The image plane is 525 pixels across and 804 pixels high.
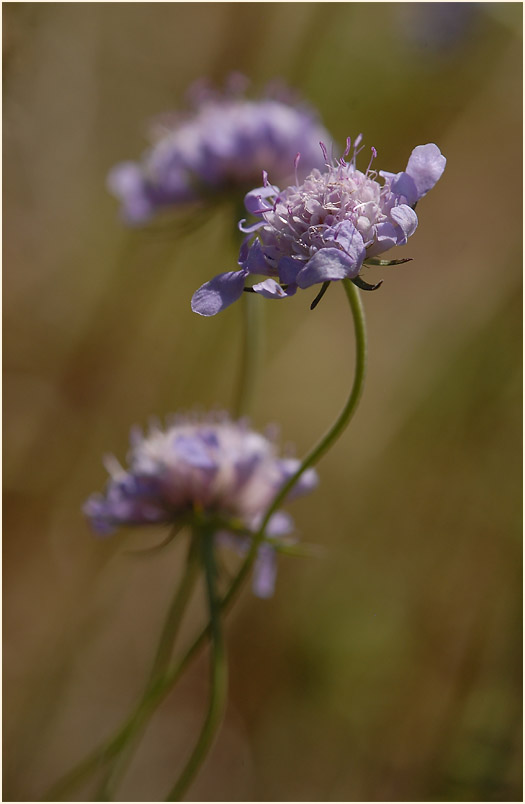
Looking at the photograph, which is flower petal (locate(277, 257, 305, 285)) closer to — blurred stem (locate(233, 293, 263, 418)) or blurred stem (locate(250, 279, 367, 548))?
blurred stem (locate(250, 279, 367, 548))

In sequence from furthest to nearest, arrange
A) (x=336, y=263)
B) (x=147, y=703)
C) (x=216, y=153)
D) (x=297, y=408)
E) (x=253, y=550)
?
(x=297, y=408) < (x=216, y=153) < (x=147, y=703) < (x=253, y=550) < (x=336, y=263)

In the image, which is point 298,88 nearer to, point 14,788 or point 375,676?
point 375,676

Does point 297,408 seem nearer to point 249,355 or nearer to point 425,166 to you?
point 249,355

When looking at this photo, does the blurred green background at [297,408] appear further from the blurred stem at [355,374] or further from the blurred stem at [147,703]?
the blurred stem at [355,374]

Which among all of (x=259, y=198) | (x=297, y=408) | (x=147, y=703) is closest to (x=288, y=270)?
(x=259, y=198)

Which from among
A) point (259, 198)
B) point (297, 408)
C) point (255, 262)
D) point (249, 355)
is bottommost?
point (255, 262)

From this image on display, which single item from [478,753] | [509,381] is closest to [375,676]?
[478,753]

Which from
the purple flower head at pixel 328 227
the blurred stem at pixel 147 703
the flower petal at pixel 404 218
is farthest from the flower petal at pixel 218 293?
the blurred stem at pixel 147 703
